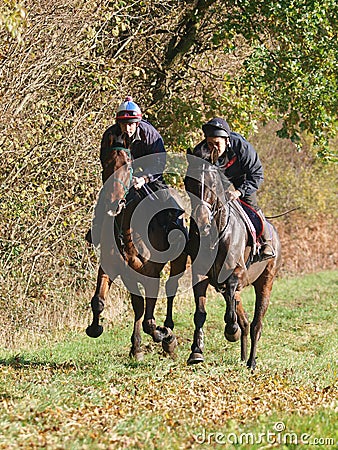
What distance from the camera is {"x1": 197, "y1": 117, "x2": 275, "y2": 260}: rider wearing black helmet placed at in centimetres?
920

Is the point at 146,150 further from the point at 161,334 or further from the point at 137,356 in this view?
the point at 137,356

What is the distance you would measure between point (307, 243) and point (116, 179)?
1839cm

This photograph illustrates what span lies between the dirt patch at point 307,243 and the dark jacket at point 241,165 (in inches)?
582

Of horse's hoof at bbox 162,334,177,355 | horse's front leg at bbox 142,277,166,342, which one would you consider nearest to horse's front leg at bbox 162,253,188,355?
horse's hoof at bbox 162,334,177,355

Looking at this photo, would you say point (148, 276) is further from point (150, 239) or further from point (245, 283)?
point (245, 283)

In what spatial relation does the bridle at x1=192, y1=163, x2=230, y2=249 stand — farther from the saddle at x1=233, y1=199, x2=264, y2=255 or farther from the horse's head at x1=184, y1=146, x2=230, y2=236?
the saddle at x1=233, y1=199, x2=264, y2=255

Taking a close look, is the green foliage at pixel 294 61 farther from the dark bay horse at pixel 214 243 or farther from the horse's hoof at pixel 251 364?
the horse's hoof at pixel 251 364

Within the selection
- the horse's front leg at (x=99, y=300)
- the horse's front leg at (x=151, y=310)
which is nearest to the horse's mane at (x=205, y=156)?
the horse's front leg at (x=151, y=310)

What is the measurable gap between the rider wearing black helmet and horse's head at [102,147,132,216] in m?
1.17

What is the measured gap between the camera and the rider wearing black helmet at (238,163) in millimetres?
9203

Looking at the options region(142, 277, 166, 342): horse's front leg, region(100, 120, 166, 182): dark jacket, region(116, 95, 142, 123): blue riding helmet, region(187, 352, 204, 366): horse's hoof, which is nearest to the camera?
region(116, 95, 142, 123): blue riding helmet

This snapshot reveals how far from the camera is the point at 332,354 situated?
11.9 m

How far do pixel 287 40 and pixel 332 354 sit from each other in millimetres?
6265

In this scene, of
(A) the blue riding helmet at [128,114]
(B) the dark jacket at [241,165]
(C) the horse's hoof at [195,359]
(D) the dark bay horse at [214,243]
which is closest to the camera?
(D) the dark bay horse at [214,243]
